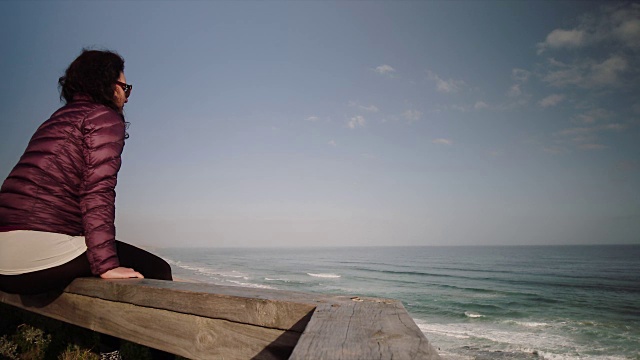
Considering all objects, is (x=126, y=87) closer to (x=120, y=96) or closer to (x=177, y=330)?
(x=120, y=96)

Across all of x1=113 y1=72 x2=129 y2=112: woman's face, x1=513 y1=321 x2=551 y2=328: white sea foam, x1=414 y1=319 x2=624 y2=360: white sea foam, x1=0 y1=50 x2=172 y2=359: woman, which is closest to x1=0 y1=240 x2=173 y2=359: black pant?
x1=0 y1=50 x2=172 y2=359: woman

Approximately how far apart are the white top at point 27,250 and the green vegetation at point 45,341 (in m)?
1.41

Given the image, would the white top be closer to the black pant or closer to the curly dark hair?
the black pant

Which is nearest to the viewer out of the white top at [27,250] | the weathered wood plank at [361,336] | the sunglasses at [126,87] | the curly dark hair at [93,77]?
the weathered wood plank at [361,336]

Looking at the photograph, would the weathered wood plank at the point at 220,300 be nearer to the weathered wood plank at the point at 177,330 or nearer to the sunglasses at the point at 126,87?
the weathered wood plank at the point at 177,330

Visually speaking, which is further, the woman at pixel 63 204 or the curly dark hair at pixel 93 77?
the curly dark hair at pixel 93 77

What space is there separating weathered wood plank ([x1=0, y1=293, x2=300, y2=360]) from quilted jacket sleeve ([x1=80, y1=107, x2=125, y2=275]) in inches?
9.6

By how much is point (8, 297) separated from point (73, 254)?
3.71ft

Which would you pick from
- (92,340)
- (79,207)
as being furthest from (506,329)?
(79,207)

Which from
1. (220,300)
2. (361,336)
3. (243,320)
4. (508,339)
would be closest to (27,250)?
(220,300)

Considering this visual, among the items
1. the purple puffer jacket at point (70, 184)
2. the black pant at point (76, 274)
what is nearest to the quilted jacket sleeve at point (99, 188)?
the purple puffer jacket at point (70, 184)

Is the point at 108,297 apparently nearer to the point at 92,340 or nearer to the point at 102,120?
the point at 102,120

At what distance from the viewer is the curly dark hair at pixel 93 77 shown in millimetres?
2168

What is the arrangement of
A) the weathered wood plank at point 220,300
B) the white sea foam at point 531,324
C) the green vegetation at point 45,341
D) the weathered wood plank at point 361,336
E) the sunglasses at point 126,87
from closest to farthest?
the weathered wood plank at point 361,336 < the weathered wood plank at point 220,300 < the sunglasses at point 126,87 < the green vegetation at point 45,341 < the white sea foam at point 531,324
